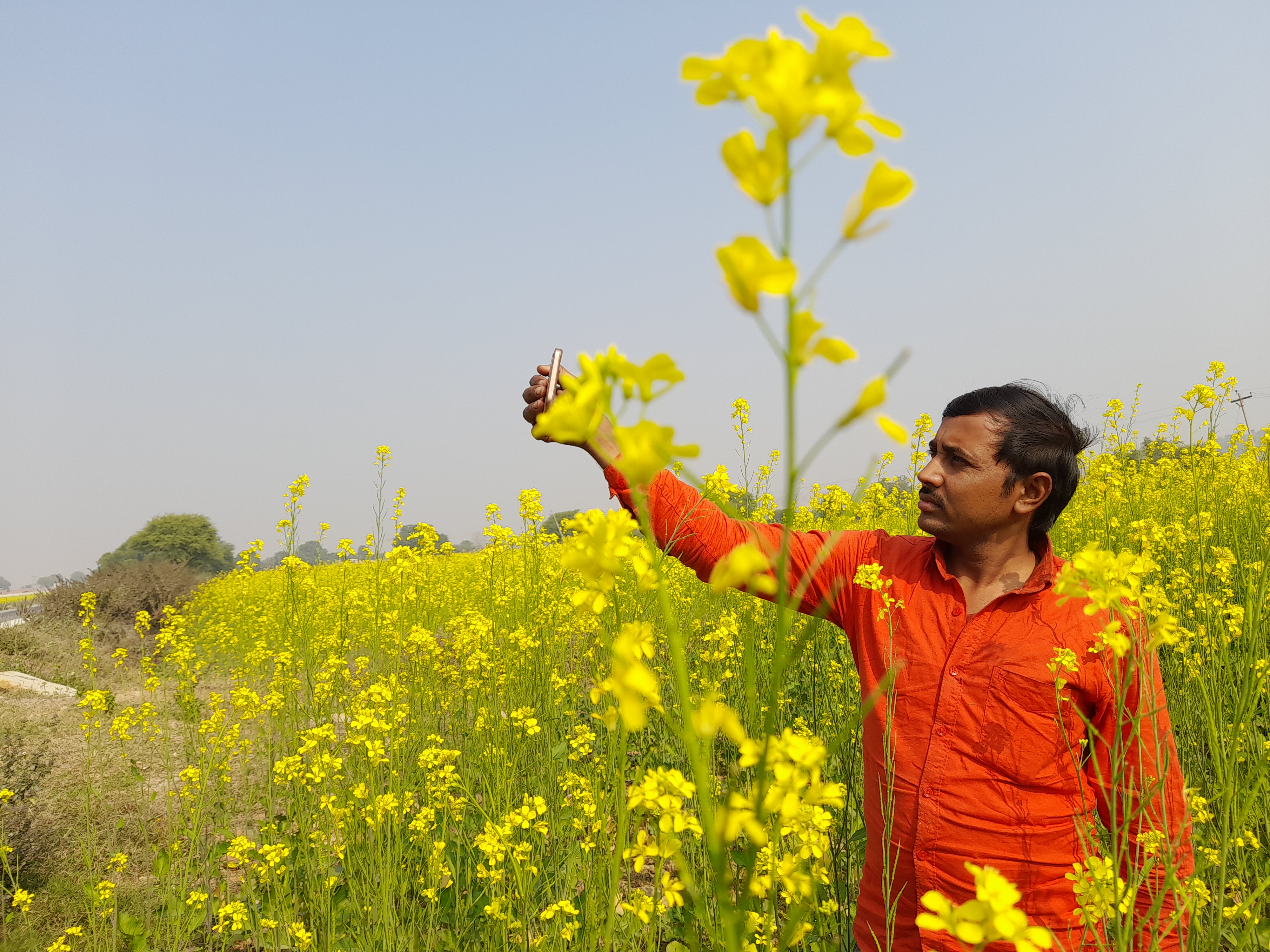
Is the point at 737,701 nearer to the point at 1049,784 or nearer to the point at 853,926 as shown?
the point at 853,926

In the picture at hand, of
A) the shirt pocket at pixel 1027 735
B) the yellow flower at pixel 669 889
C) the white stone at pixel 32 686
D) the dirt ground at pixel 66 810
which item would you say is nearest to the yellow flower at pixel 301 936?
the dirt ground at pixel 66 810

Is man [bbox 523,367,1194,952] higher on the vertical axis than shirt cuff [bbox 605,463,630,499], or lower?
lower

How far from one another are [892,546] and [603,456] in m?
1.89

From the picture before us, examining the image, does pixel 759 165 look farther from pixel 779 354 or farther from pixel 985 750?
pixel 985 750

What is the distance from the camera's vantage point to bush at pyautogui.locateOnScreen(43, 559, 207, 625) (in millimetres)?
11117

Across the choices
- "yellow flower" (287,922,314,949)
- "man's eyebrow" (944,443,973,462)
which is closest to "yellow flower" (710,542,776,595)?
"man's eyebrow" (944,443,973,462)

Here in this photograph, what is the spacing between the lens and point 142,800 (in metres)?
3.82

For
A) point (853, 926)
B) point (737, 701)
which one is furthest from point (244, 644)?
point (853, 926)

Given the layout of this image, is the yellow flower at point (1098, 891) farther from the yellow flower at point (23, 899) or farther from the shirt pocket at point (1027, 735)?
the yellow flower at point (23, 899)

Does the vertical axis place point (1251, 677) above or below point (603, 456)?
below

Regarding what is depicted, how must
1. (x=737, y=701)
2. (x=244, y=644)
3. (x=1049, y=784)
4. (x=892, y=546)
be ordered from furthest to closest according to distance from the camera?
(x=244, y=644)
(x=737, y=701)
(x=892, y=546)
(x=1049, y=784)

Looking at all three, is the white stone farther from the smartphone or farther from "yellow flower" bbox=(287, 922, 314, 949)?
the smartphone

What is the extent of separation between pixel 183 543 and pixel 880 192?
5288 cm

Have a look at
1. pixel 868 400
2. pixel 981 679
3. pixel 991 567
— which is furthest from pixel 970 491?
pixel 868 400
